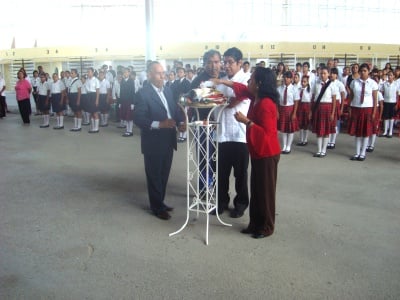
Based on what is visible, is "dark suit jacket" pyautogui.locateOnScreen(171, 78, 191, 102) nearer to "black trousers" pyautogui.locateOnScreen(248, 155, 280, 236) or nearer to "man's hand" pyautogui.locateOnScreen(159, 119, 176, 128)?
"man's hand" pyautogui.locateOnScreen(159, 119, 176, 128)

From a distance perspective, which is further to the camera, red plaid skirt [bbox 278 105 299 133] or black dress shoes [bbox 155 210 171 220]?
red plaid skirt [bbox 278 105 299 133]

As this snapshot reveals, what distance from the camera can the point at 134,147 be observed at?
28.4 feet

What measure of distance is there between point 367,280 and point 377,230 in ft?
3.60

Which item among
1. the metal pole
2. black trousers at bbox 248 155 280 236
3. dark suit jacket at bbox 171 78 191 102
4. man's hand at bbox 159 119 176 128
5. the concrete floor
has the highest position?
the metal pole

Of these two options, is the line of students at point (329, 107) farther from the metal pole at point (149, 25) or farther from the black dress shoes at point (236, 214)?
the metal pole at point (149, 25)

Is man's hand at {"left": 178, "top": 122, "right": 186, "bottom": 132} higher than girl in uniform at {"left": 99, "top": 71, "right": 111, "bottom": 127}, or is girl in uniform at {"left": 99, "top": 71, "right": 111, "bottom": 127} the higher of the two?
man's hand at {"left": 178, "top": 122, "right": 186, "bottom": 132}

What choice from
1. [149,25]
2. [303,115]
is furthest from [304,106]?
[149,25]

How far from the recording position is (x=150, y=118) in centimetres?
428

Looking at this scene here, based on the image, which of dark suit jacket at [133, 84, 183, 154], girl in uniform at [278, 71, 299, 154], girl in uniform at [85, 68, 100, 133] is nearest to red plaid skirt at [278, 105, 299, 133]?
girl in uniform at [278, 71, 299, 154]

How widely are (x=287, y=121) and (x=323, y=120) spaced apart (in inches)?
26.9

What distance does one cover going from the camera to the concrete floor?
9.92 feet

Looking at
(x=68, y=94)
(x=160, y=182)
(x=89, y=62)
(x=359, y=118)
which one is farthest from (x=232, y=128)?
(x=89, y=62)

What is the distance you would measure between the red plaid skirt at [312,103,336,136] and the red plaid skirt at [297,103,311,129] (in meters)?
0.80

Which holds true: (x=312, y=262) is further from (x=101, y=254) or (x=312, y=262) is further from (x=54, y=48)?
(x=54, y=48)
